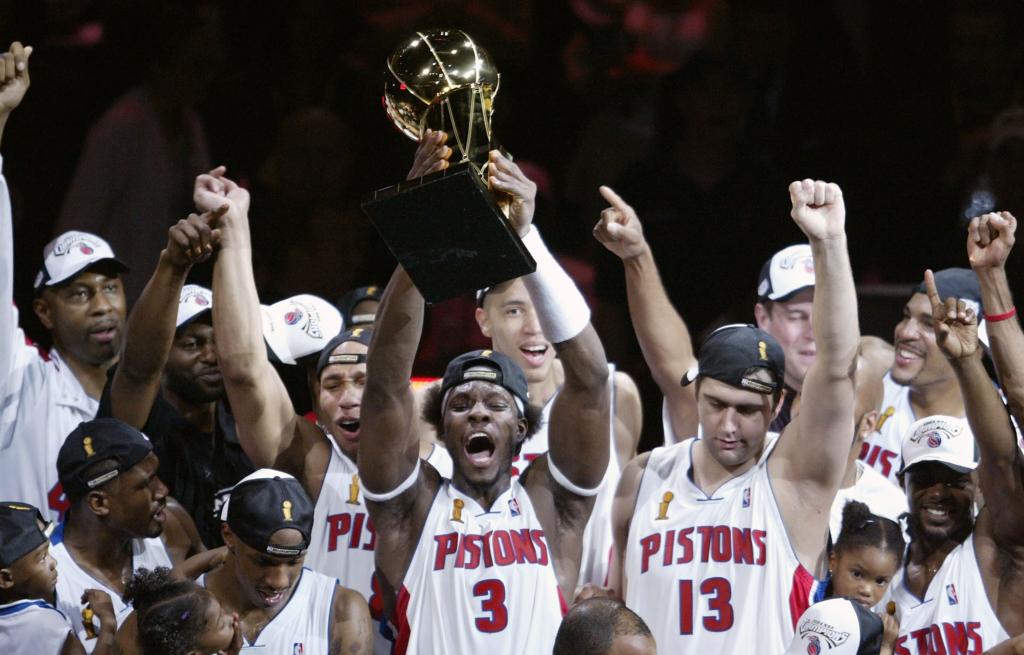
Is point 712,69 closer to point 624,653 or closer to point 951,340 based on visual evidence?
point 951,340

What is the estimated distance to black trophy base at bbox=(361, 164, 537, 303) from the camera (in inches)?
129

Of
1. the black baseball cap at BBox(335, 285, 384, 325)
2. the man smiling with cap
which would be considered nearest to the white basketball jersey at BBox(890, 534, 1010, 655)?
the black baseball cap at BBox(335, 285, 384, 325)

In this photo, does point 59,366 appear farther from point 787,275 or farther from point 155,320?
point 787,275

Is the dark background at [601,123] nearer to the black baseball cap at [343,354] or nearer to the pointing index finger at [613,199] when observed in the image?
the black baseball cap at [343,354]

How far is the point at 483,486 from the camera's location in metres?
4.06

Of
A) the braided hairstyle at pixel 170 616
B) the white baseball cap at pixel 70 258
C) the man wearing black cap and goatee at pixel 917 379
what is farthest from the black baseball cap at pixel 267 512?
the man wearing black cap and goatee at pixel 917 379

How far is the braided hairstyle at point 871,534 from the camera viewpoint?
169 inches

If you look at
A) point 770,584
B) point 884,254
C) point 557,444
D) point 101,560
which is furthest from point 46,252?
point 884,254

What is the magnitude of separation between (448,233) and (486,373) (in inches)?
31.9

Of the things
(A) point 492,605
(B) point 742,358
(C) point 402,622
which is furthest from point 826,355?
(C) point 402,622

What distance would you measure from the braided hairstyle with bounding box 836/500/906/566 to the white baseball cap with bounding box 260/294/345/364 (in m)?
1.79

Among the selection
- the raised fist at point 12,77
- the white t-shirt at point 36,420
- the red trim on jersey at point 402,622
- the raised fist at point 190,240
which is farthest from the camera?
the white t-shirt at point 36,420

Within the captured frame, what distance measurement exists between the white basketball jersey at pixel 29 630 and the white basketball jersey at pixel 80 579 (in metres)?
0.21

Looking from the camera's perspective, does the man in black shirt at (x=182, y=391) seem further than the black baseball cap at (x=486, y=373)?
Yes
